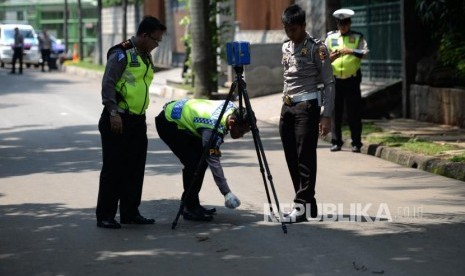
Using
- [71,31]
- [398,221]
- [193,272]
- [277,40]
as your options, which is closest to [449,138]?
[398,221]

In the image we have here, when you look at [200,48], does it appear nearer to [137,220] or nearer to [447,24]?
[447,24]

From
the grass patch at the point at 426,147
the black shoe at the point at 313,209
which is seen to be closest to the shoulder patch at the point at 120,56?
the black shoe at the point at 313,209

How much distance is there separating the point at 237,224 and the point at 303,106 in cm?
116

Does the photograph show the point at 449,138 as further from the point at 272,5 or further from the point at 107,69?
the point at 272,5

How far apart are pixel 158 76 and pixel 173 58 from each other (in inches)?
202

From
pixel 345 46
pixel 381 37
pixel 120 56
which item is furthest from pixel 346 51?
pixel 381 37

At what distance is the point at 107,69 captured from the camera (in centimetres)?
937

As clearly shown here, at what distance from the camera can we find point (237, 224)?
961 cm

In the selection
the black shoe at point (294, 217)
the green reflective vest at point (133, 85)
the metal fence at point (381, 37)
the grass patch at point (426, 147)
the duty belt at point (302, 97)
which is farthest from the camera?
the metal fence at point (381, 37)

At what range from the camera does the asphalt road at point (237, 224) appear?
796 cm

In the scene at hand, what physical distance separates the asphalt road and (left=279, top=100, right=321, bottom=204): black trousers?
31 cm

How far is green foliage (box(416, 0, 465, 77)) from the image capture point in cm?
1827

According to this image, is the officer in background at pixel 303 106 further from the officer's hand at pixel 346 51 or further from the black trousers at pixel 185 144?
the officer's hand at pixel 346 51

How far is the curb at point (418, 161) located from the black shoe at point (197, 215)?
380 cm
